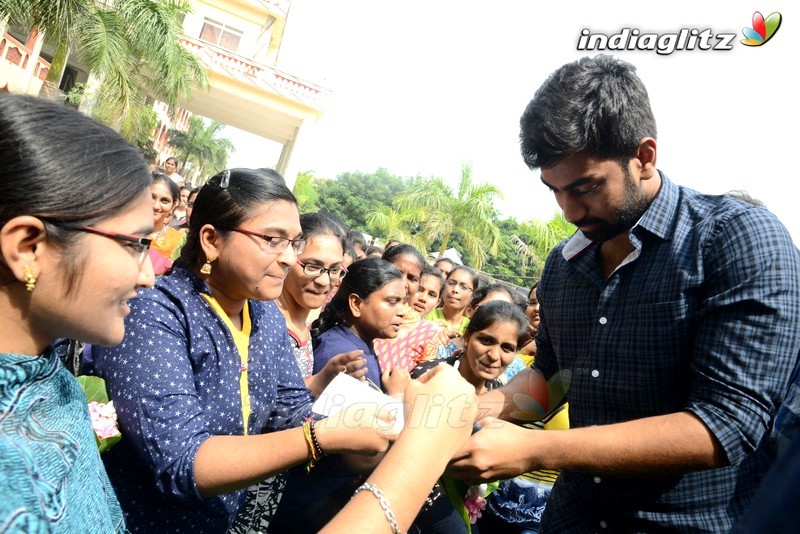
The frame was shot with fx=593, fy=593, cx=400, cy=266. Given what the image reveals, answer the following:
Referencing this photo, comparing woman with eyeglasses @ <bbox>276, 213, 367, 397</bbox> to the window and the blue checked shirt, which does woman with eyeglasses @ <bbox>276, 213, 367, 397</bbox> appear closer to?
the blue checked shirt

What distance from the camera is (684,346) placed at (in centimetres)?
174

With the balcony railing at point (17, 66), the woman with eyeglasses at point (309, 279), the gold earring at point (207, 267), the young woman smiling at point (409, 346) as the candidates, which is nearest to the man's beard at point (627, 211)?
the gold earring at point (207, 267)

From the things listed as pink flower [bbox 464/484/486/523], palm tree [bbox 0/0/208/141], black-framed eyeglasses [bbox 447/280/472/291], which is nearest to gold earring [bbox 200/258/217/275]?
pink flower [bbox 464/484/486/523]

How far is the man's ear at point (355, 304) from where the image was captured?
3824 millimetres

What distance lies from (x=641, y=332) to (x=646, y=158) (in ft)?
1.91

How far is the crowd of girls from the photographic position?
1154 mm

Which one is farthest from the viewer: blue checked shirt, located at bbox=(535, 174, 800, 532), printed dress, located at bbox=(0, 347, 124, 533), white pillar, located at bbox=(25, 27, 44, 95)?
white pillar, located at bbox=(25, 27, 44, 95)

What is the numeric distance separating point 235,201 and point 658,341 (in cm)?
150

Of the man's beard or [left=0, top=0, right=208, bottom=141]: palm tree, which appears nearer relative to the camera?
the man's beard

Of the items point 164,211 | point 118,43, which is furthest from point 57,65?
point 164,211

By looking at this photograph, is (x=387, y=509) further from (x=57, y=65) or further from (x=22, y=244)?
(x=57, y=65)

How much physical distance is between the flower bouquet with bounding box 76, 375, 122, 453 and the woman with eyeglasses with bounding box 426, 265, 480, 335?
17.0 feet

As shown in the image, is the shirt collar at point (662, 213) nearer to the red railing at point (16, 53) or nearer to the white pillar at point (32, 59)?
the red railing at point (16, 53)

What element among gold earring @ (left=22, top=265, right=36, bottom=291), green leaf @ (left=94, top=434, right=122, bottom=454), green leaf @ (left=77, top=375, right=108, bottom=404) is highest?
gold earring @ (left=22, top=265, right=36, bottom=291)
